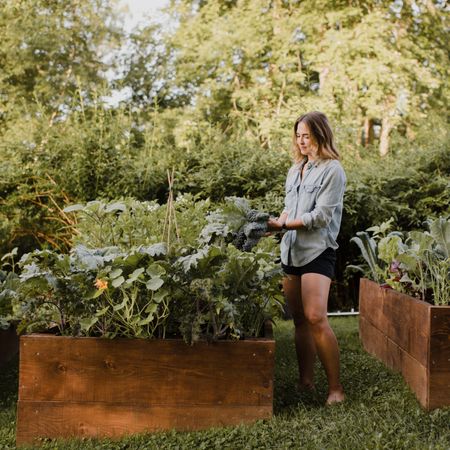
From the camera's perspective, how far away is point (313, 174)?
135 inches

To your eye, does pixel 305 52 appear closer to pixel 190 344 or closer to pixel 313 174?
pixel 313 174

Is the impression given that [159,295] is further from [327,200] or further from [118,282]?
[327,200]

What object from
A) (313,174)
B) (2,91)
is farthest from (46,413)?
(2,91)

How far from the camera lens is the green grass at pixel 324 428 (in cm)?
256

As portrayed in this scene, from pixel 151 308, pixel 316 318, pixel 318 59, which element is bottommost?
pixel 316 318

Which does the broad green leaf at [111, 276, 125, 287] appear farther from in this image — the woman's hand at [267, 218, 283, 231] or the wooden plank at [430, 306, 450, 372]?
the wooden plank at [430, 306, 450, 372]

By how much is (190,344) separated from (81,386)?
1.77 feet

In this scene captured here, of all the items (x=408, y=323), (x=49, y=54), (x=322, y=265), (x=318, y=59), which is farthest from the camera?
(x=49, y=54)

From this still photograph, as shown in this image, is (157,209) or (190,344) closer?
(190,344)

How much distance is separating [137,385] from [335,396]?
108cm

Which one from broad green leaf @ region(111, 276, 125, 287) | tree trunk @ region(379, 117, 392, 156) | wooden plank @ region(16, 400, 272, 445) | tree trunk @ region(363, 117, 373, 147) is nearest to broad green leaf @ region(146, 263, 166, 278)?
broad green leaf @ region(111, 276, 125, 287)

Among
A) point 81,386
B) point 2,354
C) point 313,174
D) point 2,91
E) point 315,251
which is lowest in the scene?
point 2,354

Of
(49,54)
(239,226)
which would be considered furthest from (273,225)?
(49,54)

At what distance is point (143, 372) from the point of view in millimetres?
2838
